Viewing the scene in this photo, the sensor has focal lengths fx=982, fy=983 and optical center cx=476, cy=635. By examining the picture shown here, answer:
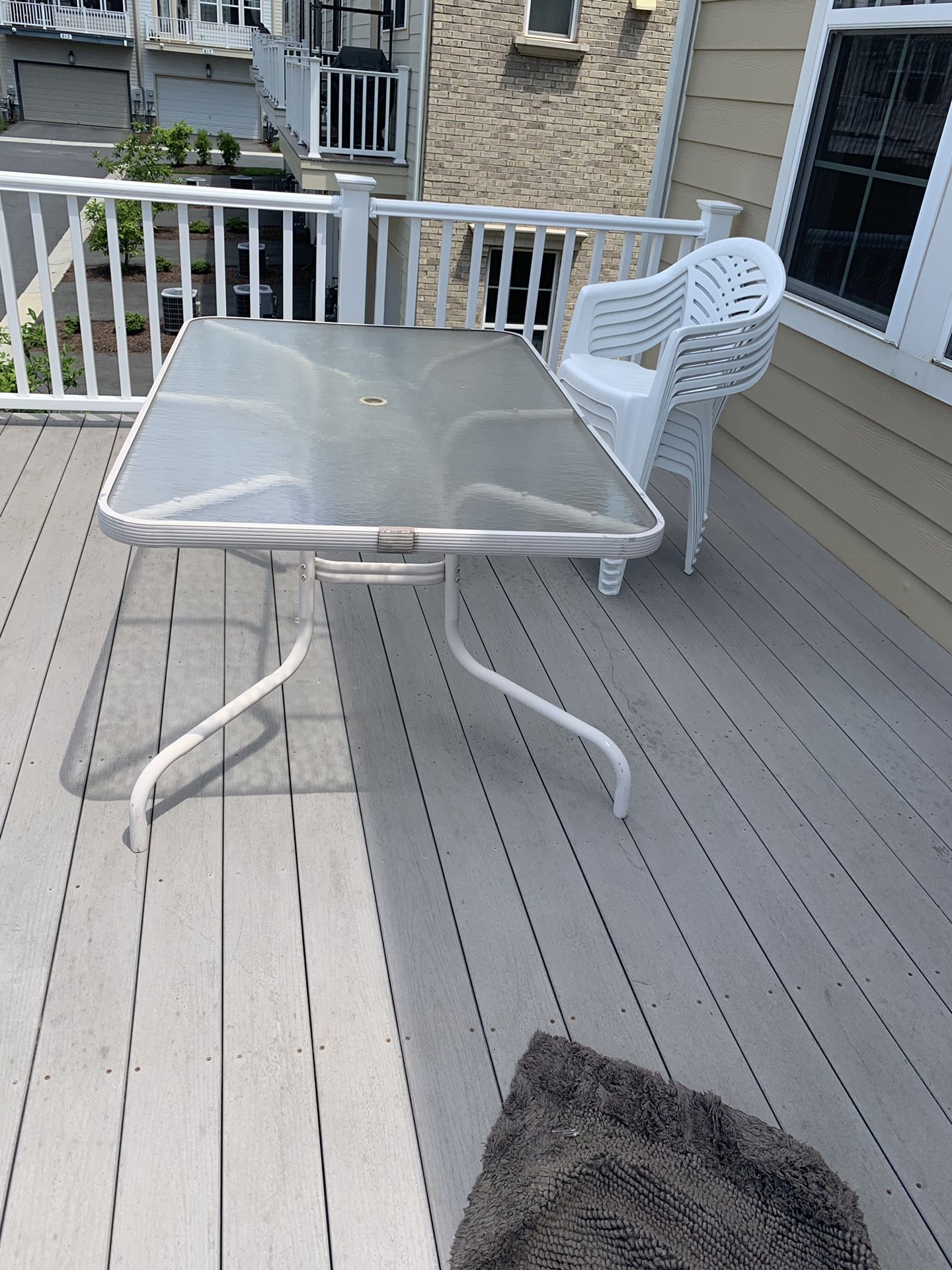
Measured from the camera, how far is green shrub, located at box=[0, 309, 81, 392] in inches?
180

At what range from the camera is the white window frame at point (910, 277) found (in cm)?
284

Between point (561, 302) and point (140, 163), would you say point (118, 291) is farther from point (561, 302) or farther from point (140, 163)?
point (140, 163)

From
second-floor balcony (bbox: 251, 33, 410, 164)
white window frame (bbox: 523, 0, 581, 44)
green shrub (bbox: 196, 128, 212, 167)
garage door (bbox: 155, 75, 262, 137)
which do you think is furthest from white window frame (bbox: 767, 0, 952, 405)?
garage door (bbox: 155, 75, 262, 137)

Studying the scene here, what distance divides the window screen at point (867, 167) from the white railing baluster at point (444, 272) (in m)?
1.27

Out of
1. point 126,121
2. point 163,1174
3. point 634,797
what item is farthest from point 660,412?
point 126,121

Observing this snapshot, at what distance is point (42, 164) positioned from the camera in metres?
18.0

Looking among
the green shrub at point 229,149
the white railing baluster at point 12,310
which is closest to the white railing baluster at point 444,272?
the white railing baluster at point 12,310

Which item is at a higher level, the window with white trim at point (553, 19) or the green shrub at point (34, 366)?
the window with white trim at point (553, 19)

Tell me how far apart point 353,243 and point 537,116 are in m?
6.36

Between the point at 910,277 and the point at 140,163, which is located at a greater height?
the point at 910,277

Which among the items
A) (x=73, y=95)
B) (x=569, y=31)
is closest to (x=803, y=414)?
(x=569, y=31)

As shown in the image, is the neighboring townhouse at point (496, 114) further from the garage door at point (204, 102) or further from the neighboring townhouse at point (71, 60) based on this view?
the neighboring townhouse at point (71, 60)

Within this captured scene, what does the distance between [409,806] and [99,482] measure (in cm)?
193

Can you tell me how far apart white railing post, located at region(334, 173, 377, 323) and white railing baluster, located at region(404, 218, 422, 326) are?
0.58 ft
